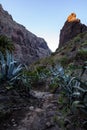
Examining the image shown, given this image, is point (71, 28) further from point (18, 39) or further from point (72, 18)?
point (18, 39)

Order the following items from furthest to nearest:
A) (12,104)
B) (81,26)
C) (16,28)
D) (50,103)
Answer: (16,28) → (81,26) → (50,103) → (12,104)

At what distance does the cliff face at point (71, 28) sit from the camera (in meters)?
41.9

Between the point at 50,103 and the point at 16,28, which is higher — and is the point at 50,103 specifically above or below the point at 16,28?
below

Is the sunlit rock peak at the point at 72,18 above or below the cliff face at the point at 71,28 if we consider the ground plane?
above

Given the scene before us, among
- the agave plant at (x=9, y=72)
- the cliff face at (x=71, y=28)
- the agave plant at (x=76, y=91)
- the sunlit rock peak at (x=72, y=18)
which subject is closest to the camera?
the agave plant at (x=76, y=91)

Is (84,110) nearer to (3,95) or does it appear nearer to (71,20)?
(3,95)

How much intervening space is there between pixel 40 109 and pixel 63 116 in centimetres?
69

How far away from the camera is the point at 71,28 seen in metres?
43.9

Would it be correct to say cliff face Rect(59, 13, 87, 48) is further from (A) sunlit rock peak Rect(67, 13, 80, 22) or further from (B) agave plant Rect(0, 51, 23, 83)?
(B) agave plant Rect(0, 51, 23, 83)

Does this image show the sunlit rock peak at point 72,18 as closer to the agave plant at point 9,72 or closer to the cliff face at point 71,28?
the cliff face at point 71,28

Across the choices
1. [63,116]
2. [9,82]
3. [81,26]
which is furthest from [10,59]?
[81,26]

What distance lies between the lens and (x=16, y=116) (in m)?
4.34

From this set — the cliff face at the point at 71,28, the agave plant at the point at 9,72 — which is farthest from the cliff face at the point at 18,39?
the agave plant at the point at 9,72

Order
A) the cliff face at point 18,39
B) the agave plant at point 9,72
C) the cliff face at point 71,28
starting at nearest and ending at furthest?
the agave plant at point 9,72, the cliff face at point 71,28, the cliff face at point 18,39
